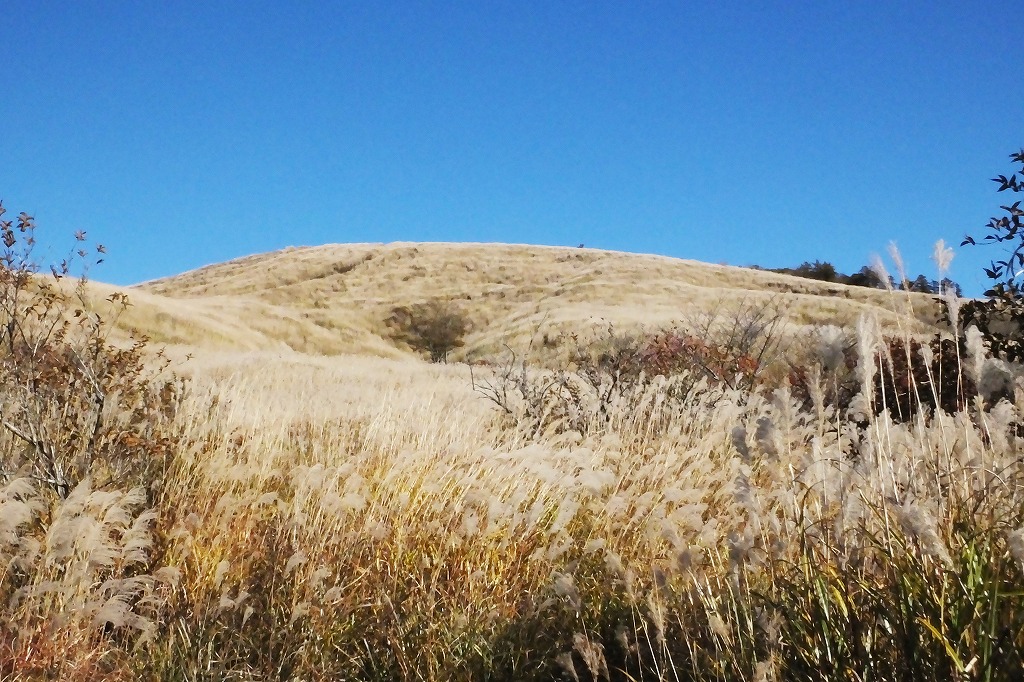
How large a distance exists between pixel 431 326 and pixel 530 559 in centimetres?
4598

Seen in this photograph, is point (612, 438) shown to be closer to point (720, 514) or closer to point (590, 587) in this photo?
point (720, 514)

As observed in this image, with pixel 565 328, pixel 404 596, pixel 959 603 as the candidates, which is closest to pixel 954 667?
pixel 959 603

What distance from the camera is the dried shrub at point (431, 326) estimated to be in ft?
160

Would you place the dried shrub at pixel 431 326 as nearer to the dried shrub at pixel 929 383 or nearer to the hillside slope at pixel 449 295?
the hillside slope at pixel 449 295

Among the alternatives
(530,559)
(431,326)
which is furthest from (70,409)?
(431,326)

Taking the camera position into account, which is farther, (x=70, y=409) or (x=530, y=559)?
(x=70, y=409)

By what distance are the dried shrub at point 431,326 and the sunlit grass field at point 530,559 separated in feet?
134

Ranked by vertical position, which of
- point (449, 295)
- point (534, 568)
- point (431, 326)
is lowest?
point (534, 568)

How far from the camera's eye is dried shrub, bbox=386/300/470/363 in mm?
48781

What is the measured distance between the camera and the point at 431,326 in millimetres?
49688

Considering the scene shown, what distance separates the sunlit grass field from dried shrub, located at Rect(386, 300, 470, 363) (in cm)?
4075

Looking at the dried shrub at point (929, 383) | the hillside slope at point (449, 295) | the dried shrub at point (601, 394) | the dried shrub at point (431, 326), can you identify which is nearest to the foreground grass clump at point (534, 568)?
the dried shrub at point (601, 394)

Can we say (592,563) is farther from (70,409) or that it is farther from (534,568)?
(70,409)

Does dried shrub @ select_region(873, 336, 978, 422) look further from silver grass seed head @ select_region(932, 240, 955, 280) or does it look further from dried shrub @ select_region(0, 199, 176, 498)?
dried shrub @ select_region(0, 199, 176, 498)
